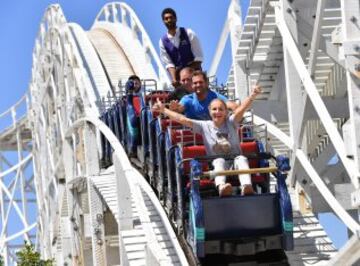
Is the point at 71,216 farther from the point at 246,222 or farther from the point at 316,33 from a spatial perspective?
the point at 246,222

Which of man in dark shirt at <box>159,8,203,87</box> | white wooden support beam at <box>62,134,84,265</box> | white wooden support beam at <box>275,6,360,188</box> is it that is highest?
man in dark shirt at <box>159,8,203,87</box>

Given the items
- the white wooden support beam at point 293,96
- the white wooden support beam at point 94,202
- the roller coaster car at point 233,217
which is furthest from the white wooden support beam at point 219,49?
the roller coaster car at point 233,217

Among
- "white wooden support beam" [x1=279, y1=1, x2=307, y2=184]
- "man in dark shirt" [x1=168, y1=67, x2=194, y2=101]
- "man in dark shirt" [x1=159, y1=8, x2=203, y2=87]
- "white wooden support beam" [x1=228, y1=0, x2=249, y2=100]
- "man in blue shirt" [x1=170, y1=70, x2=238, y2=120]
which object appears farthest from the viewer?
"white wooden support beam" [x1=228, y1=0, x2=249, y2=100]

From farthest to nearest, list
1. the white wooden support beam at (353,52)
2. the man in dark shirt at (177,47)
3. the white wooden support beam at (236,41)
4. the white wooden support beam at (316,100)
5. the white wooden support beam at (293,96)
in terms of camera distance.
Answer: the white wooden support beam at (236,41) < the man in dark shirt at (177,47) < the white wooden support beam at (293,96) < the white wooden support beam at (316,100) < the white wooden support beam at (353,52)

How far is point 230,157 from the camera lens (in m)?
10.2

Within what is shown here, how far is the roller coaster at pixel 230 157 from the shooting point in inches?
399

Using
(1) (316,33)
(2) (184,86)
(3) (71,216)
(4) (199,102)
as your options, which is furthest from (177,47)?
(3) (71,216)

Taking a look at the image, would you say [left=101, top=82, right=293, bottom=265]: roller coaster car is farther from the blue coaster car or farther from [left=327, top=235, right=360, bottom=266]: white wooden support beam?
[left=327, top=235, right=360, bottom=266]: white wooden support beam

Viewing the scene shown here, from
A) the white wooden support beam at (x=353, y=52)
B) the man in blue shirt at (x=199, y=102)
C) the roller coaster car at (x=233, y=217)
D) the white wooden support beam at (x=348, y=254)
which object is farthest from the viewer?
the man in blue shirt at (x=199, y=102)

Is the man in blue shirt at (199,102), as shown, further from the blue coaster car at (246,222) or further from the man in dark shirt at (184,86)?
the blue coaster car at (246,222)

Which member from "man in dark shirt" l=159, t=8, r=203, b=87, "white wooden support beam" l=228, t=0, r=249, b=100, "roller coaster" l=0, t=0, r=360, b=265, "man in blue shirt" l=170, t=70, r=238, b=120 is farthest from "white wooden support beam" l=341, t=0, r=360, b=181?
"white wooden support beam" l=228, t=0, r=249, b=100

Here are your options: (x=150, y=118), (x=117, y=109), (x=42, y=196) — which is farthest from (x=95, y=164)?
(x=42, y=196)

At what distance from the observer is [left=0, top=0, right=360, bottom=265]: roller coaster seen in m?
10.1

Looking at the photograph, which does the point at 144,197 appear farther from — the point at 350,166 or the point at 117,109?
the point at 350,166
